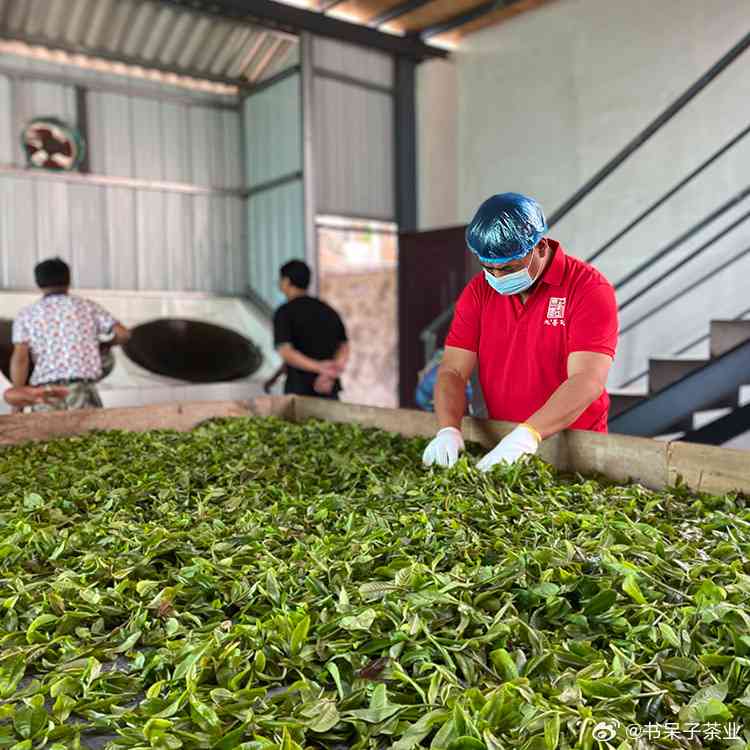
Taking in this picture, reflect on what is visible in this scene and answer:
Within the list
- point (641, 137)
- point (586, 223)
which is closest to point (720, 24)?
A: point (586, 223)

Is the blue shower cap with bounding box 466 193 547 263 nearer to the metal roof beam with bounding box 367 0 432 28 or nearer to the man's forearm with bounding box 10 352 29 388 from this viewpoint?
the man's forearm with bounding box 10 352 29 388

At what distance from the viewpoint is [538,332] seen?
251cm

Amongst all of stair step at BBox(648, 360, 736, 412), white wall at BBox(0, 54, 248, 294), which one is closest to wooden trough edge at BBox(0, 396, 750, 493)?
stair step at BBox(648, 360, 736, 412)

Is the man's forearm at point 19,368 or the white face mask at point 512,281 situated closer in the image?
the white face mask at point 512,281

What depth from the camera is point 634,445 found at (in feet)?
7.32

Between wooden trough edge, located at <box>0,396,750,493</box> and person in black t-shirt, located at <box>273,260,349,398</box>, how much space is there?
1.84 feet

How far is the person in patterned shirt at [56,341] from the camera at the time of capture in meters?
3.64

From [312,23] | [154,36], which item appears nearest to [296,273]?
[312,23]

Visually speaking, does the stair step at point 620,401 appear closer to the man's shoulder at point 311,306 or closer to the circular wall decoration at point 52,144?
the man's shoulder at point 311,306

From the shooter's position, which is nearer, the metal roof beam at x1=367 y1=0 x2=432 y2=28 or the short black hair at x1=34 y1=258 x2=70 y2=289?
the short black hair at x1=34 y1=258 x2=70 y2=289

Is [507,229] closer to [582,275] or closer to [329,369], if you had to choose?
[582,275]

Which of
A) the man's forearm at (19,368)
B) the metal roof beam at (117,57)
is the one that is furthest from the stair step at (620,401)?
the metal roof beam at (117,57)

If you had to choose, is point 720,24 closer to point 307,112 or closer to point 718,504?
point 307,112

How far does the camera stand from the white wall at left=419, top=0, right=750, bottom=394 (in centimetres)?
574
